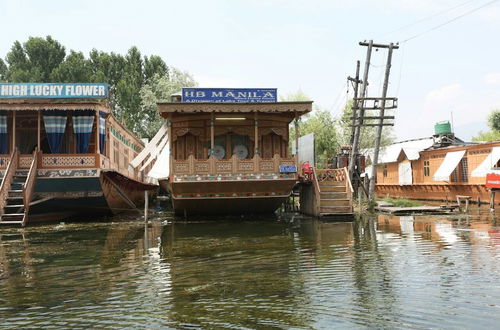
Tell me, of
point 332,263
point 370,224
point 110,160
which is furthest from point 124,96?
point 332,263

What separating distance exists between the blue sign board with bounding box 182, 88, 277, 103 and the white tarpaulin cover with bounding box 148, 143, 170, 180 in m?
2.56

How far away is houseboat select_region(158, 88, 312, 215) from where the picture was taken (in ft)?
55.2

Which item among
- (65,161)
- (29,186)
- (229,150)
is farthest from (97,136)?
(229,150)

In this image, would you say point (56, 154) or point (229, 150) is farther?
point (229, 150)

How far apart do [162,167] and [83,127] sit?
12.2 ft

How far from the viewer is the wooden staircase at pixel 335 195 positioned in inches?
702

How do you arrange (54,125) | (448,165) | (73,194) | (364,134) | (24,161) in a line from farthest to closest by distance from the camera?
(364,134) < (448,165) < (54,125) < (73,194) < (24,161)

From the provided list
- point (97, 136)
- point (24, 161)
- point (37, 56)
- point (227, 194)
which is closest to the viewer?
point (227, 194)

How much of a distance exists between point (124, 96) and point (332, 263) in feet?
139

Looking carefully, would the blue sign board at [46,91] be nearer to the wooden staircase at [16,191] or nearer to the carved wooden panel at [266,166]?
the wooden staircase at [16,191]

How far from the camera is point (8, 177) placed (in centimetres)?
1669

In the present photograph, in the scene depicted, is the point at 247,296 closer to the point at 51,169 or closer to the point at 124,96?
the point at 51,169

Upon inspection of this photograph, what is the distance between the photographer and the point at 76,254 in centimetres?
1007

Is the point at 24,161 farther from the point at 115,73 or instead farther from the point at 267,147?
the point at 115,73
